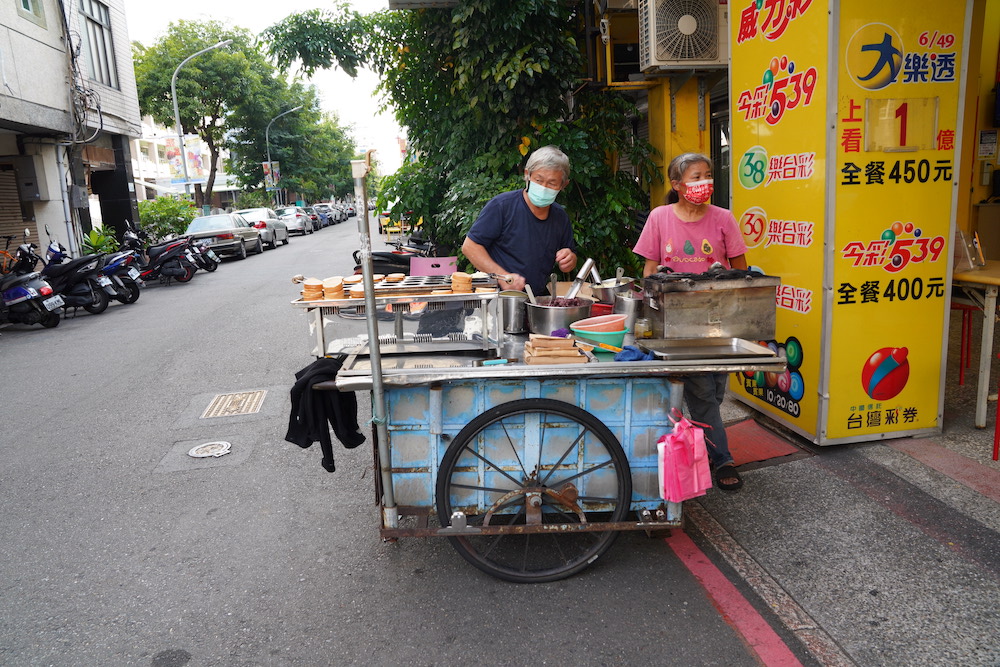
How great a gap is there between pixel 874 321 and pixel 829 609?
2.14 metres

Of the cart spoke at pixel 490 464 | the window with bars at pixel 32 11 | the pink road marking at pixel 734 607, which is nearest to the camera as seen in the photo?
the pink road marking at pixel 734 607

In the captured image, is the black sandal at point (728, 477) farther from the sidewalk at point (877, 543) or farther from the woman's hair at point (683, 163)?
the woman's hair at point (683, 163)

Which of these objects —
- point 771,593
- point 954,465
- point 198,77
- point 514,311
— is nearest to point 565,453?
point 514,311

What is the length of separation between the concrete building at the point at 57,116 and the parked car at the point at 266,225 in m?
4.97

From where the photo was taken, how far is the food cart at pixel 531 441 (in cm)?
301

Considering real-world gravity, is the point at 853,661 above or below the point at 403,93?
below

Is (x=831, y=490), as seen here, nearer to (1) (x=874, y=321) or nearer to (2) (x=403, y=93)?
(1) (x=874, y=321)

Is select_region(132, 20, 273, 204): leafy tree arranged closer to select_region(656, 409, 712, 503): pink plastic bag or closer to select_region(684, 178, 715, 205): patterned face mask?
select_region(684, 178, 715, 205): patterned face mask

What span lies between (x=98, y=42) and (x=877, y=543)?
900 inches

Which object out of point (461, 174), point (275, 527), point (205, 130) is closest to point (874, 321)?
point (275, 527)

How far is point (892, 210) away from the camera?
4285 mm

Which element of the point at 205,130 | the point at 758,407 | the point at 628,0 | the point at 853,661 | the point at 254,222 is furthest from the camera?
the point at 205,130

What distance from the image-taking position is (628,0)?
7477 millimetres

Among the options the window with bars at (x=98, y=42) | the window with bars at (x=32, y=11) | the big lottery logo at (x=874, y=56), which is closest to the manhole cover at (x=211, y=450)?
the big lottery logo at (x=874, y=56)
